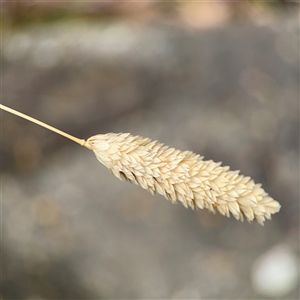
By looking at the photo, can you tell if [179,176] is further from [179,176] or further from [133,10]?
[133,10]

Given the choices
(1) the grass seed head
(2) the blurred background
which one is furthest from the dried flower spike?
(2) the blurred background

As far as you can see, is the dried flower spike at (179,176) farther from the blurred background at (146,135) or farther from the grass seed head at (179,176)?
the blurred background at (146,135)

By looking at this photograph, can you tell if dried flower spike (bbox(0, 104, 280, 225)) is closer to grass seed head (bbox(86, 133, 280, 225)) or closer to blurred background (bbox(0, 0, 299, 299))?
grass seed head (bbox(86, 133, 280, 225))

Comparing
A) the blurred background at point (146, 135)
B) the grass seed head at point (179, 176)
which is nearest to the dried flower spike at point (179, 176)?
the grass seed head at point (179, 176)

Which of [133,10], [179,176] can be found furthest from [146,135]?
[179,176]

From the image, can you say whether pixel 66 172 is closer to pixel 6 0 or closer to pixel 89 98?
pixel 89 98

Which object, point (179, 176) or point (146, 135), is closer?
point (179, 176)

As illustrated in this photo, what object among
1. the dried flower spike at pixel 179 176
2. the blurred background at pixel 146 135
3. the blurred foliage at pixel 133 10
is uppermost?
the blurred foliage at pixel 133 10

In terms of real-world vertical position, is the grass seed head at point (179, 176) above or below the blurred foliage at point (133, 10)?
below
